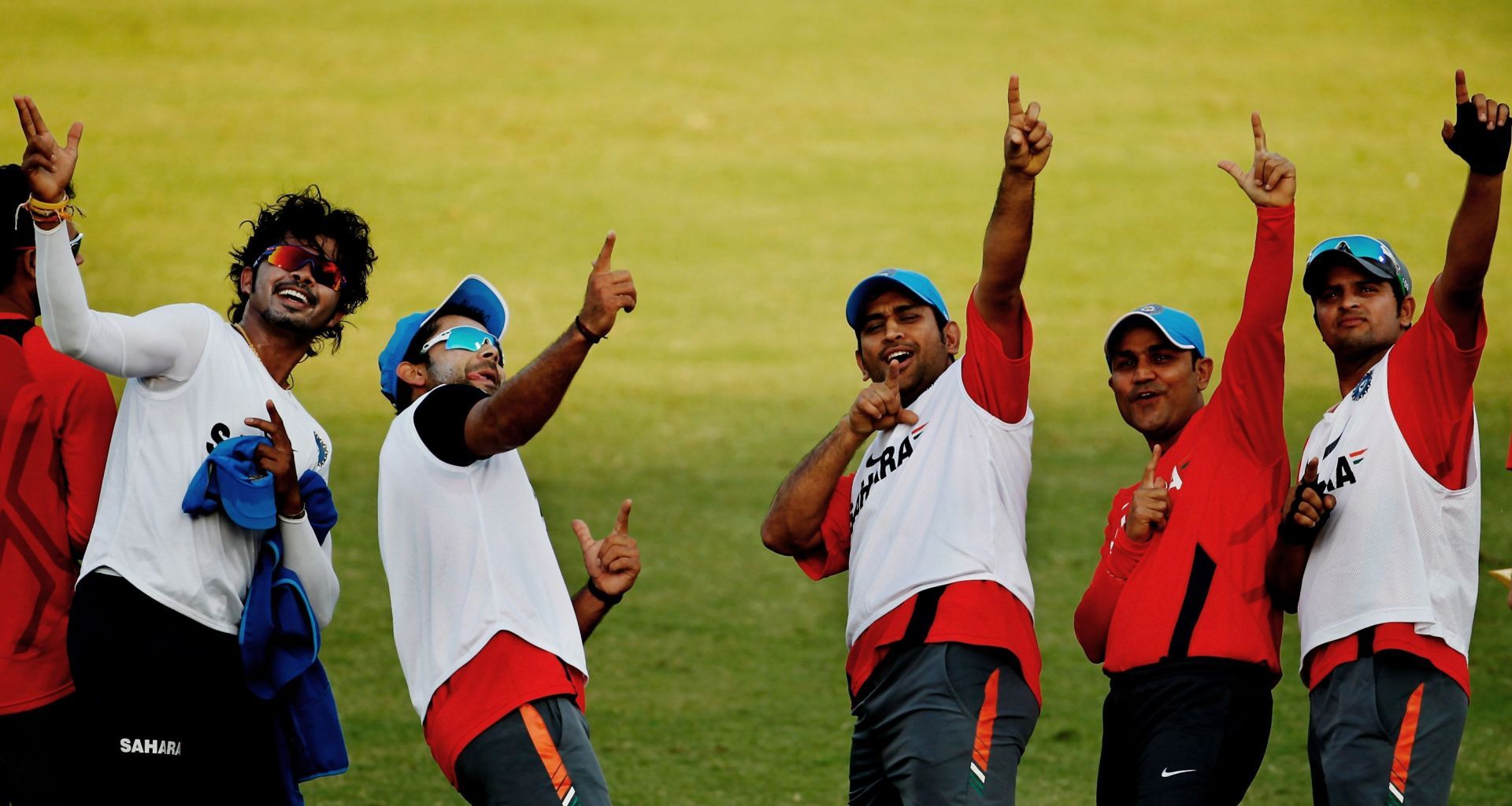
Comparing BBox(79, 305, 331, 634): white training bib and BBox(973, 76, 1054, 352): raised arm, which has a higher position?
BBox(973, 76, 1054, 352): raised arm

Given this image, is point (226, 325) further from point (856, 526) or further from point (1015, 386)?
point (1015, 386)

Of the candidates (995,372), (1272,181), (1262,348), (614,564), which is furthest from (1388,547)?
(614,564)

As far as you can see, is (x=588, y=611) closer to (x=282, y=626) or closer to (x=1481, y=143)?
(x=282, y=626)

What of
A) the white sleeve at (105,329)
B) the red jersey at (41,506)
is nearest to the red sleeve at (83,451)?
the red jersey at (41,506)

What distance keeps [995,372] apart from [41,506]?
9.37 feet

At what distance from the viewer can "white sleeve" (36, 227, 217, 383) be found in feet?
15.1

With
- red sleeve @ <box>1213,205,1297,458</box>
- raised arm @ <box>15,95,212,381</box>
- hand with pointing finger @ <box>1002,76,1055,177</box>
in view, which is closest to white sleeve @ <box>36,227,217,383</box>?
raised arm @ <box>15,95,212,381</box>

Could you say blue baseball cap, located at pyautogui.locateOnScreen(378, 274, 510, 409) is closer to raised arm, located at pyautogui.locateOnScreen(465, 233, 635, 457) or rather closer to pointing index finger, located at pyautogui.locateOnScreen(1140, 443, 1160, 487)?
raised arm, located at pyautogui.locateOnScreen(465, 233, 635, 457)

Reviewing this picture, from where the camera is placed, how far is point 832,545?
5488 mm

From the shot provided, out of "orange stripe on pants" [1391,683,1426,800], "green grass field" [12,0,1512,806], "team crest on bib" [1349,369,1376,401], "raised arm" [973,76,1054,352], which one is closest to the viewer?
"orange stripe on pants" [1391,683,1426,800]

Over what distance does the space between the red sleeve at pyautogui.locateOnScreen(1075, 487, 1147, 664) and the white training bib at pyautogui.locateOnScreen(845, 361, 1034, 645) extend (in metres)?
0.25

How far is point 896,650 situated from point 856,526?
441 millimetres

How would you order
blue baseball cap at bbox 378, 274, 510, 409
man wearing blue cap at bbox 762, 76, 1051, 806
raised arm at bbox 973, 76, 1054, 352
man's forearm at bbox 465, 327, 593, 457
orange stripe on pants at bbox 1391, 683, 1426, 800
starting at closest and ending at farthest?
man's forearm at bbox 465, 327, 593, 457 < orange stripe on pants at bbox 1391, 683, 1426, 800 < man wearing blue cap at bbox 762, 76, 1051, 806 < raised arm at bbox 973, 76, 1054, 352 < blue baseball cap at bbox 378, 274, 510, 409

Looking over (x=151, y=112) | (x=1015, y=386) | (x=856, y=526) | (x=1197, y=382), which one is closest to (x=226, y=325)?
(x=856, y=526)
